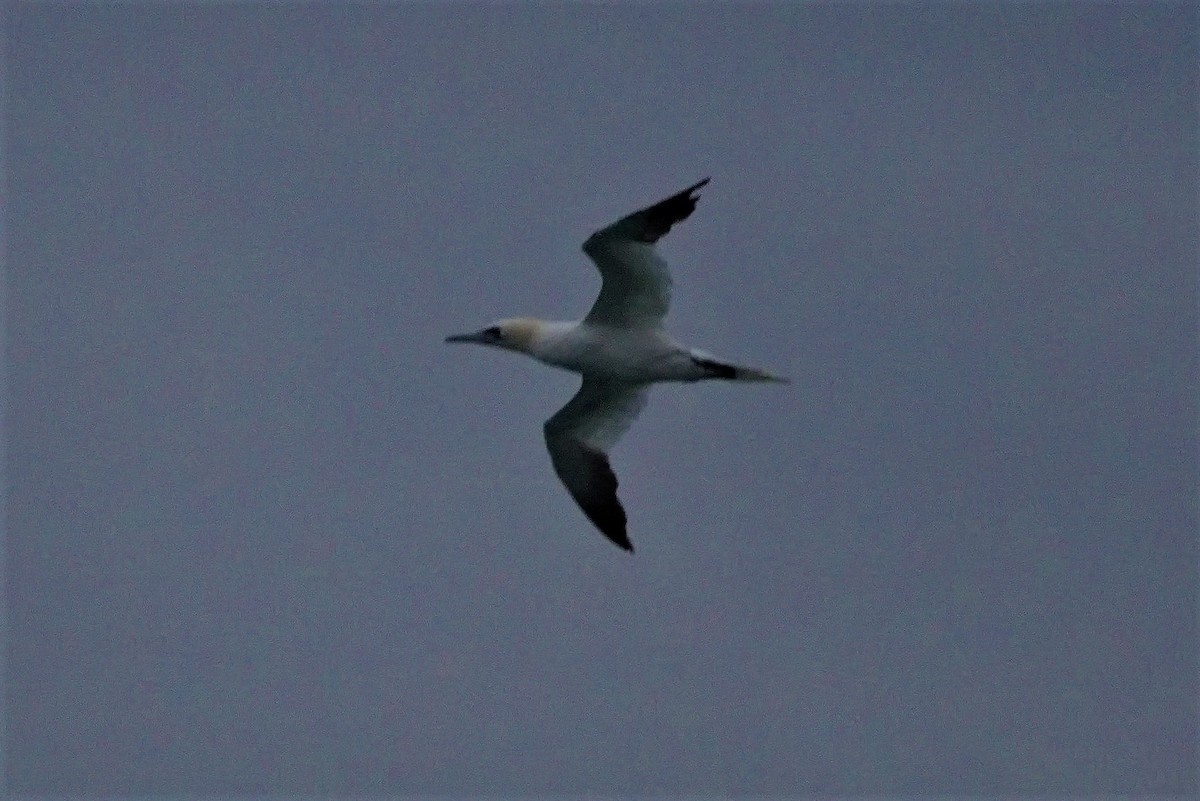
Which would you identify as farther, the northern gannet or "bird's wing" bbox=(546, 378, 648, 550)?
"bird's wing" bbox=(546, 378, 648, 550)

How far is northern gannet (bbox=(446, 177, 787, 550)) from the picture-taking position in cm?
2662

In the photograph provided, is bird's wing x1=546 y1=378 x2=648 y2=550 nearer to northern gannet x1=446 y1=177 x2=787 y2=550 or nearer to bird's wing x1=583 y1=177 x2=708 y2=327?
northern gannet x1=446 y1=177 x2=787 y2=550

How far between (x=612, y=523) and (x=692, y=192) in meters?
4.84

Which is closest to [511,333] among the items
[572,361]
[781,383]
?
[572,361]

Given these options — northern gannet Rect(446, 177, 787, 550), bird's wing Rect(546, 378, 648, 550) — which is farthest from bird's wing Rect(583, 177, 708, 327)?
bird's wing Rect(546, 378, 648, 550)

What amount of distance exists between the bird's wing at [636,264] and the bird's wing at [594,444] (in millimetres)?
1910

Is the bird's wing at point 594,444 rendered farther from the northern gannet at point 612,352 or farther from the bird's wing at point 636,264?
the bird's wing at point 636,264

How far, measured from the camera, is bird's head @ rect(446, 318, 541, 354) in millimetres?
28344

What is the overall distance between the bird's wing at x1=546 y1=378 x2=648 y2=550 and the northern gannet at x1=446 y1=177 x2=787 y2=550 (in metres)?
0.01

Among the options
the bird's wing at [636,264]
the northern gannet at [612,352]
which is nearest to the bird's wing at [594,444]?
the northern gannet at [612,352]

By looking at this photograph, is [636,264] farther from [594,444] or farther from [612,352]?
[594,444]

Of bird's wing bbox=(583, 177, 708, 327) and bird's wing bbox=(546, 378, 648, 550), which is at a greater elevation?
bird's wing bbox=(583, 177, 708, 327)

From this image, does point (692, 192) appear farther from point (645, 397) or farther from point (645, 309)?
point (645, 397)

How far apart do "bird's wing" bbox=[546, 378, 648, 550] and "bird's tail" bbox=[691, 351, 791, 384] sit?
1652 millimetres
